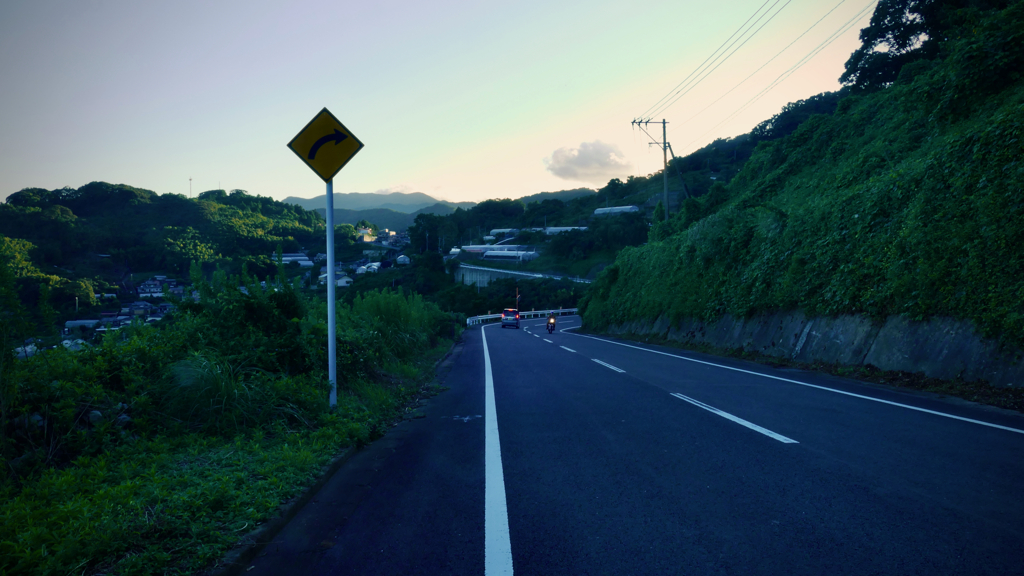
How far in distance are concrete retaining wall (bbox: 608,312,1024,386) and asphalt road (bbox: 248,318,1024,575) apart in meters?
1.40

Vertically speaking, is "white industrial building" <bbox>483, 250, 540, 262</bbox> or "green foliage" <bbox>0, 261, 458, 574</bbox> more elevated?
"white industrial building" <bbox>483, 250, 540, 262</bbox>

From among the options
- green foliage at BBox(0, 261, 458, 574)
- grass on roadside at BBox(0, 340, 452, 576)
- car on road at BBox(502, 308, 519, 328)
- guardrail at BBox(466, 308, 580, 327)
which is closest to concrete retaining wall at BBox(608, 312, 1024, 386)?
green foliage at BBox(0, 261, 458, 574)

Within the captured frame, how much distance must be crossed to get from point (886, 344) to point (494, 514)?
33.2 ft

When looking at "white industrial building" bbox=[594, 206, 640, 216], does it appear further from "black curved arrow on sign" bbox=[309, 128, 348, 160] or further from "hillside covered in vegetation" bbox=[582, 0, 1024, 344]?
"black curved arrow on sign" bbox=[309, 128, 348, 160]

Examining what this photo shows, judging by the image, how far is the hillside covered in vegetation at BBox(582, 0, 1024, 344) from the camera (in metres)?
8.95

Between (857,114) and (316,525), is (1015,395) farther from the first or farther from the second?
(857,114)

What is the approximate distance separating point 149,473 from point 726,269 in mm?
19149

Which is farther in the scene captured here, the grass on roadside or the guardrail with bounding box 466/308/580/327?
the guardrail with bounding box 466/308/580/327

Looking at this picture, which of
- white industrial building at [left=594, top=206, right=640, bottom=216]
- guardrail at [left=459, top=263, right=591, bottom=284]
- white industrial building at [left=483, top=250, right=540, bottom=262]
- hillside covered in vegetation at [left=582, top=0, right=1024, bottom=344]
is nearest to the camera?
hillside covered in vegetation at [left=582, top=0, right=1024, bottom=344]

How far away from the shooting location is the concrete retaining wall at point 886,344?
8156 mm

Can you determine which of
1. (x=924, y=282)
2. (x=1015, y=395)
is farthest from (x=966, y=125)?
(x=1015, y=395)

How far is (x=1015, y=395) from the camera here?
735 centimetres

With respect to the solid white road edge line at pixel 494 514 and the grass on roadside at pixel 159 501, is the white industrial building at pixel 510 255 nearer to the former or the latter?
the solid white road edge line at pixel 494 514

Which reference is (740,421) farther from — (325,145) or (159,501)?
(325,145)
